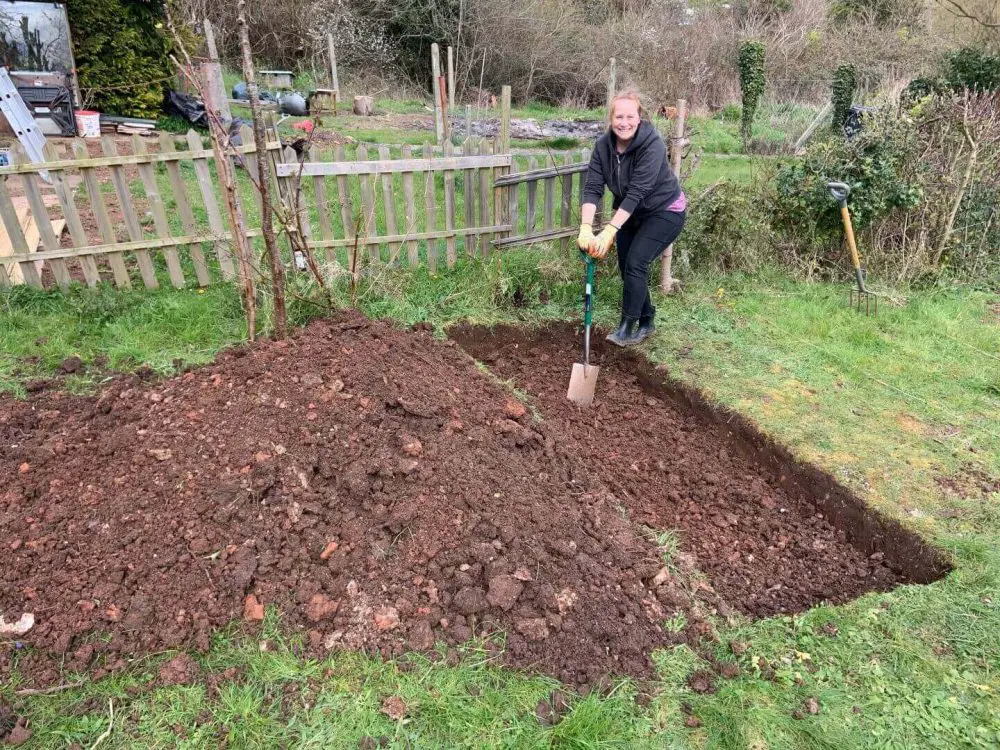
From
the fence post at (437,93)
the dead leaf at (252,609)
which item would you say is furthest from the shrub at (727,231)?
the fence post at (437,93)

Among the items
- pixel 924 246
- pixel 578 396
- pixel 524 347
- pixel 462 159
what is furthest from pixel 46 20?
pixel 924 246

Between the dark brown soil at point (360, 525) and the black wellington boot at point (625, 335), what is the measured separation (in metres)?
1.30

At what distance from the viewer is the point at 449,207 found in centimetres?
577

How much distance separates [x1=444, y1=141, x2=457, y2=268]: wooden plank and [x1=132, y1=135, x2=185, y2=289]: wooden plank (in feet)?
7.59

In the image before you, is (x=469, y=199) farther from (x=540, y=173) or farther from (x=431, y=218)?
(x=540, y=173)

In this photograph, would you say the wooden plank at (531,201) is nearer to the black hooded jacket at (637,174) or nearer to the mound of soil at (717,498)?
the black hooded jacket at (637,174)

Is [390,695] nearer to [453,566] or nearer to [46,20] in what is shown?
[453,566]

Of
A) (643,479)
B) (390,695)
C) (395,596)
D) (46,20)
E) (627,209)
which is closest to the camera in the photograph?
(390,695)

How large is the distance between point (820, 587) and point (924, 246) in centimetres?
448

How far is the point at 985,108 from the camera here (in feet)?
19.3

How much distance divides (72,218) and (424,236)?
280 cm

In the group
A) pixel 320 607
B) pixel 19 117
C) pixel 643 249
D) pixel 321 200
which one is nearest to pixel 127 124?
pixel 19 117

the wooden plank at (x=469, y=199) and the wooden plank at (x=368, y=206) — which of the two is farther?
the wooden plank at (x=469, y=199)

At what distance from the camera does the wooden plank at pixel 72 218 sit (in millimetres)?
4844
